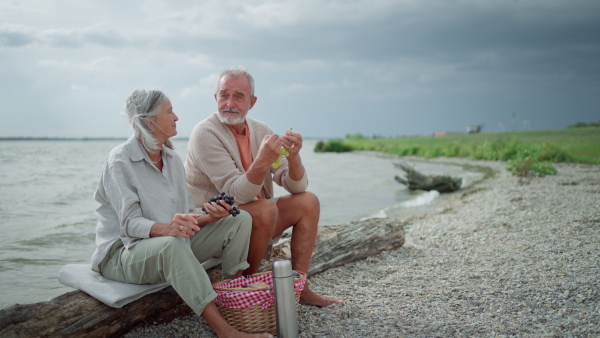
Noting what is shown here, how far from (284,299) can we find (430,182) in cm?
1080

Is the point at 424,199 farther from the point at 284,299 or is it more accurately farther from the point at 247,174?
the point at 284,299

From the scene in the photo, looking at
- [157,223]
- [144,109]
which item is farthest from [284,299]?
[144,109]

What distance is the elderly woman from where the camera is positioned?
2836mm

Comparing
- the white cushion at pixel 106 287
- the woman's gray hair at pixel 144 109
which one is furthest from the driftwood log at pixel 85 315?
the woman's gray hair at pixel 144 109

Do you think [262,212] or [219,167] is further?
[219,167]

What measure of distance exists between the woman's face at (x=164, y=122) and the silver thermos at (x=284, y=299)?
1098 mm

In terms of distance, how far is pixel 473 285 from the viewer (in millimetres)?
3988

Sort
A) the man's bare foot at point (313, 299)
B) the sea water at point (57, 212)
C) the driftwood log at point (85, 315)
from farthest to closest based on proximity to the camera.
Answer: the sea water at point (57, 212), the man's bare foot at point (313, 299), the driftwood log at point (85, 315)

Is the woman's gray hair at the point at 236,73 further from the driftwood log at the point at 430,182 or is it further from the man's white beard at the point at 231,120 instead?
the driftwood log at the point at 430,182

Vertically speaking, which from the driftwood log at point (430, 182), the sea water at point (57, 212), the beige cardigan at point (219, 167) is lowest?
the sea water at point (57, 212)

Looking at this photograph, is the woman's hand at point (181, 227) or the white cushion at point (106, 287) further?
the white cushion at point (106, 287)

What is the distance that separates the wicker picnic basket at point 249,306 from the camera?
3.00 metres

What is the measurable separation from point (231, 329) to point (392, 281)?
186cm

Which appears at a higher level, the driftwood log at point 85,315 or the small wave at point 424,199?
the driftwood log at point 85,315
